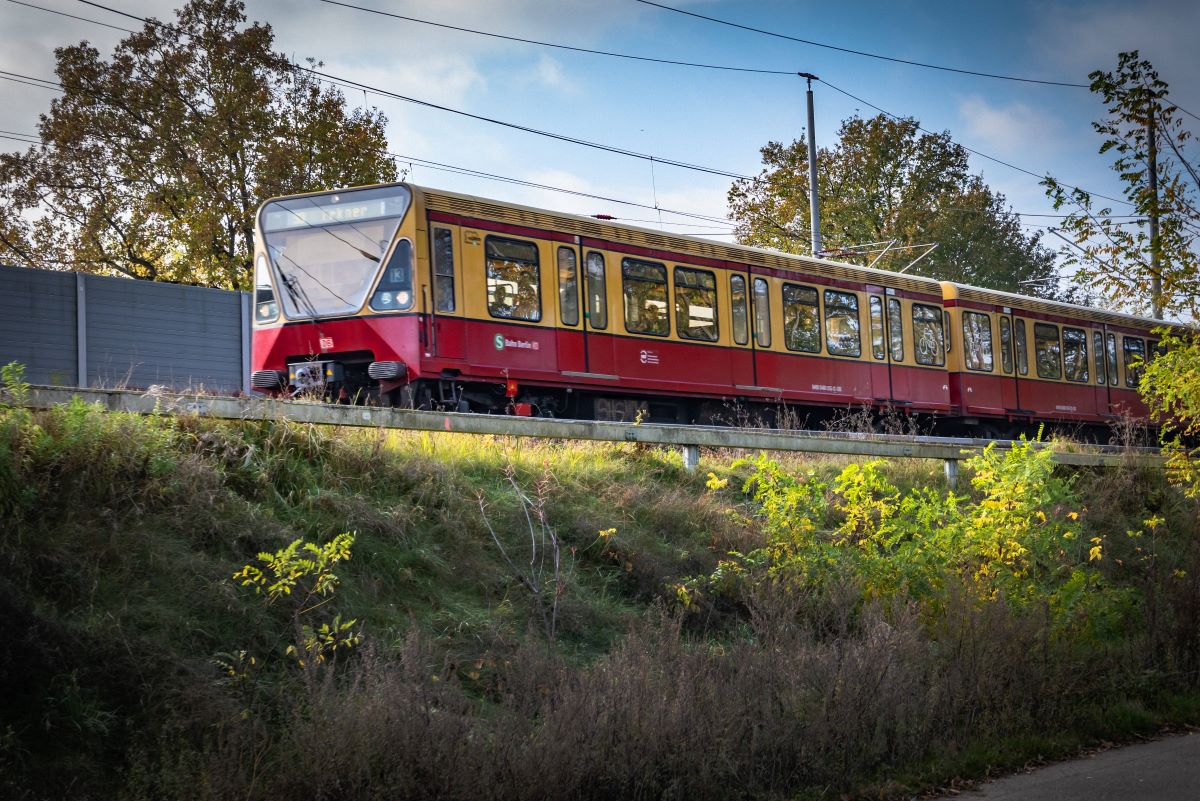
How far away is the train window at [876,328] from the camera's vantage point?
21781mm

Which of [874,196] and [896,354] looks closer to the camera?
[896,354]

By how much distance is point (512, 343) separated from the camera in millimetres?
15562

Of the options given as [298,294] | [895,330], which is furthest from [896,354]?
[298,294]

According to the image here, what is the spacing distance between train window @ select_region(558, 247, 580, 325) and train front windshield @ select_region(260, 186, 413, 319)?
2.35 metres

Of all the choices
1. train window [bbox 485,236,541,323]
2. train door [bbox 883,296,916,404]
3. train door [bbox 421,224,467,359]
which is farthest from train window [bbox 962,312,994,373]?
train door [bbox 421,224,467,359]

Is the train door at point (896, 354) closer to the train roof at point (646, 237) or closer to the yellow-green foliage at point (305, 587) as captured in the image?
the train roof at point (646, 237)

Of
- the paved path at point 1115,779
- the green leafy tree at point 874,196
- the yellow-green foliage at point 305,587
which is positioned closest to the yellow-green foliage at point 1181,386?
the paved path at point 1115,779

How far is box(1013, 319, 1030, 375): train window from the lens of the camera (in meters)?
25.3

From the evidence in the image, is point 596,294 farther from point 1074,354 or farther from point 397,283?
point 1074,354

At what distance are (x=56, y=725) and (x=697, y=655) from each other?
3103 mm

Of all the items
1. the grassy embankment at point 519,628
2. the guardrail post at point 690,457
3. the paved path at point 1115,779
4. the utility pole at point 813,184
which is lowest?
the paved path at point 1115,779

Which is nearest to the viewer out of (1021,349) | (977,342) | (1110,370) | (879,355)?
(879,355)

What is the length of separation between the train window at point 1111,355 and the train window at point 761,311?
1177 cm

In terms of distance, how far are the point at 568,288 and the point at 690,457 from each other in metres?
5.30
